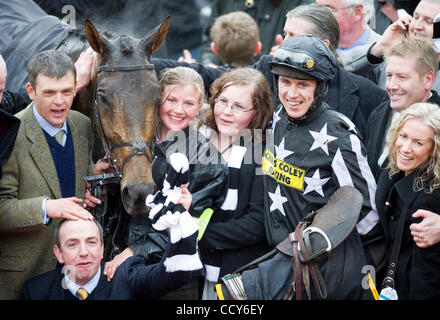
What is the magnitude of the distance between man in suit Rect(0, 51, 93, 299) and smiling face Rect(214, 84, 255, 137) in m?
0.97

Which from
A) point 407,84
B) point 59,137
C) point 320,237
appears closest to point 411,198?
point 320,237

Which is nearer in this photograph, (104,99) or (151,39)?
(104,99)

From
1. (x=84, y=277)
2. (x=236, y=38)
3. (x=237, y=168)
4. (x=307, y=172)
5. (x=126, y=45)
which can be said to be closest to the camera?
(x=84, y=277)

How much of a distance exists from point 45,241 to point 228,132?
4.55ft

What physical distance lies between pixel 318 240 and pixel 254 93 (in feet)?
3.86

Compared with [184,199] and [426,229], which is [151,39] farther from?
[426,229]

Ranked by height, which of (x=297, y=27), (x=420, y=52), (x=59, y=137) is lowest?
(x=59, y=137)

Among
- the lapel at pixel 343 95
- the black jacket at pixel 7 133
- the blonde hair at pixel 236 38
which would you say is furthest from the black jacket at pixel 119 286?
the blonde hair at pixel 236 38

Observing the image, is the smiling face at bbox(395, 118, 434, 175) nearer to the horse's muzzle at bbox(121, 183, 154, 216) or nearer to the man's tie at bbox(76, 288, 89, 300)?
the horse's muzzle at bbox(121, 183, 154, 216)

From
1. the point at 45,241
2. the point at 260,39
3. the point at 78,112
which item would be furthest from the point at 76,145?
the point at 260,39

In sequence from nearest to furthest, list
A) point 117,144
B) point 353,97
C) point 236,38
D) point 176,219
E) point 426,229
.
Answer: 1. point 176,219
2. point 426,229
3. point 117,144
4. point 353,97
5. point 236,38

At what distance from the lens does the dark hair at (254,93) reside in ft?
15.4

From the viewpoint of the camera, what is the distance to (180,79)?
4.80 metres
